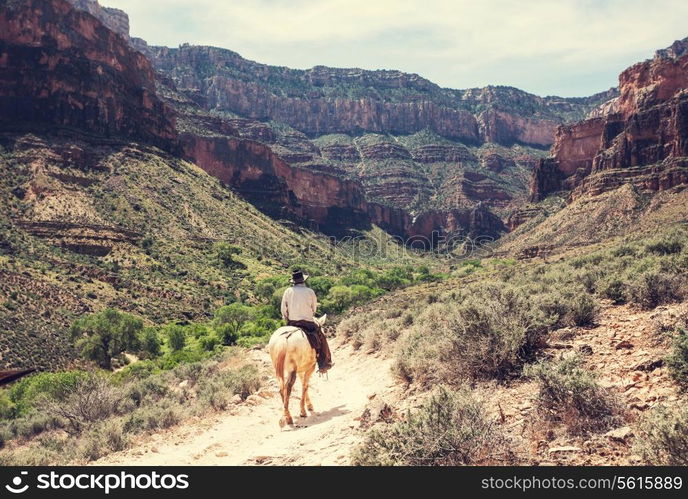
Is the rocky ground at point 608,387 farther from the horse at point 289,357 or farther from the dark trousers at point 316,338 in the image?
the dark trousers at point 316,338

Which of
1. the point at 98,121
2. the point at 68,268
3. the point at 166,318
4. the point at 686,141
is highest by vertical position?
the point at 98,121

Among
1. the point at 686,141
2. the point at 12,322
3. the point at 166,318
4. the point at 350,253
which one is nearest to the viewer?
the point at 12,322

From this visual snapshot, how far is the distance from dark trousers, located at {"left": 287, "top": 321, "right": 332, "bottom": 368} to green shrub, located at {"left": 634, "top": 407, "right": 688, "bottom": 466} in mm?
7982

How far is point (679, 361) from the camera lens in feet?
26.2

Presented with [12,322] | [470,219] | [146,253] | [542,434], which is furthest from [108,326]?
[470,219]

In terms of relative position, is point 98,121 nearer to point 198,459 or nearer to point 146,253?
point 146,253

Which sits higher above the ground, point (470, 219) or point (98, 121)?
point (98, 121)

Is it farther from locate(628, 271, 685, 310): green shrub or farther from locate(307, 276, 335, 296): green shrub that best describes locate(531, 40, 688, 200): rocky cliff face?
locate(628, 271, 685, 310): green shrub

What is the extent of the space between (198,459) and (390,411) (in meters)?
3.77

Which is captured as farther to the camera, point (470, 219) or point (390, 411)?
point (470, 219)

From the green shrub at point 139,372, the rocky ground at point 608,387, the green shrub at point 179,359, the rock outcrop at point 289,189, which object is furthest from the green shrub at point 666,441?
the rock outcrop at point 289,189

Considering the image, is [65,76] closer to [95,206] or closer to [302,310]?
[95,206]

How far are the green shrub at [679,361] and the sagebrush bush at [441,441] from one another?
9.03 ft
